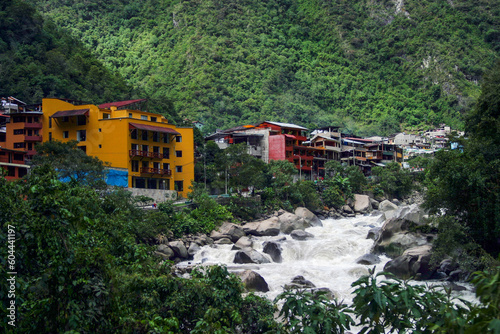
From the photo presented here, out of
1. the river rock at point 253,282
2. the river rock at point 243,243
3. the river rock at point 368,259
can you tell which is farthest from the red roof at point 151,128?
the river rock at point 253,282

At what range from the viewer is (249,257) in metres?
30.4

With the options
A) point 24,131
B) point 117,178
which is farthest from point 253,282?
point 24,131

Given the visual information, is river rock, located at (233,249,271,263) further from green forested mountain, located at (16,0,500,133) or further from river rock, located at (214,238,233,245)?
green forested mountain, located at (16,0,500,133)

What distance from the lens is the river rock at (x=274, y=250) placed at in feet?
104

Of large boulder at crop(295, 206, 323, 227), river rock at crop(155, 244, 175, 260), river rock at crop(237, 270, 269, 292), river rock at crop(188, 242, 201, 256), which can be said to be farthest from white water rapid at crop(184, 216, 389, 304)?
large boulder at crop(295, 206, 323, 227)

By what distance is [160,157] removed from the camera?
1786 inches

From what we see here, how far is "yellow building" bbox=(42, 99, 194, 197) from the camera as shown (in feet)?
140

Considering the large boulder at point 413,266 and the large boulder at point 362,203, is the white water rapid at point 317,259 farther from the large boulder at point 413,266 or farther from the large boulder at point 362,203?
the large boulder at point 362,203

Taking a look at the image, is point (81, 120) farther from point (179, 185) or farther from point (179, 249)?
point (179, 249)

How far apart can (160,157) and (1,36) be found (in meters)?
34.6

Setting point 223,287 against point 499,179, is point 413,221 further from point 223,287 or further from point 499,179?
point 223,287

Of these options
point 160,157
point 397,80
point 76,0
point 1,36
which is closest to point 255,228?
point 160,157

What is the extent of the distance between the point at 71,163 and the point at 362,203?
33155 mm

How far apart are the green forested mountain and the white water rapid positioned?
48720 mm
